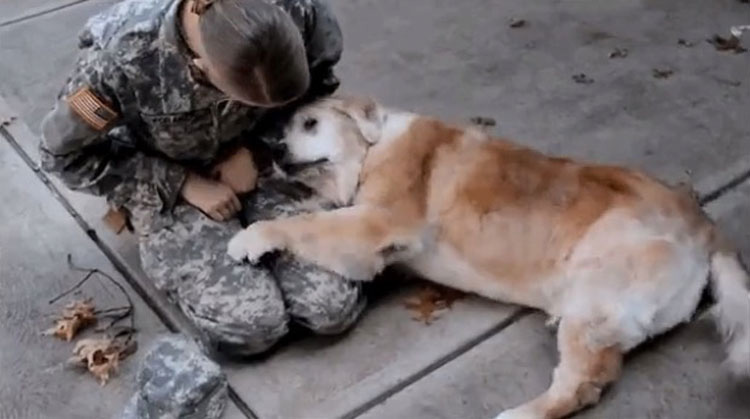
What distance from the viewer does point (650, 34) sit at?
163 inches

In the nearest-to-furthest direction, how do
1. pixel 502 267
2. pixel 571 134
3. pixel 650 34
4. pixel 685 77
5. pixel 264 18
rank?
1. pixel 264 18
2. pixel 502 267
3. pixel 571 134
4. pixel 685 77
5. pixel 650 34

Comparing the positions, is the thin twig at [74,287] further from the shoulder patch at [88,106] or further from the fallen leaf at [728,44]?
the fallen leaf at [728,44]

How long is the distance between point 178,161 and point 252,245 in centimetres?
32

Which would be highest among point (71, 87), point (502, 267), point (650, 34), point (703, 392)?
point (71, 87)

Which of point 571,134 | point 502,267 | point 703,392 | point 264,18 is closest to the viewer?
point 264,18

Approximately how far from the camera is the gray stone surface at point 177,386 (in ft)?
8.70

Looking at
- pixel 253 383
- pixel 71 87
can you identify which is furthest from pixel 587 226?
pixel 71 87

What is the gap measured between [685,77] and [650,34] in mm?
317

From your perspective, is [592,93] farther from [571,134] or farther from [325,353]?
[325,353]

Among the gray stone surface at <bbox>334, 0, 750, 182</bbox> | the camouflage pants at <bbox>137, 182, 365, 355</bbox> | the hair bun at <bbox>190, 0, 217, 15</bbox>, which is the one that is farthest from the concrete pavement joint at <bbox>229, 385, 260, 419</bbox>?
the gray stone surface at <bbox>334, 0, 750, 182</bbox>

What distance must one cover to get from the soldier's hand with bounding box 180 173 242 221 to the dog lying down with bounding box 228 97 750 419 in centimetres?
12

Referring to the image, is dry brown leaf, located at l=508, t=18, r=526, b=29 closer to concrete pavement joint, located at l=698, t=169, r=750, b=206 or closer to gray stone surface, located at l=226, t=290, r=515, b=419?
concrete pavement joint, located at l=698, t=169, r=750, b=206

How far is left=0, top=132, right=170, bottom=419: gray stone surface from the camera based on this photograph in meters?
2.82

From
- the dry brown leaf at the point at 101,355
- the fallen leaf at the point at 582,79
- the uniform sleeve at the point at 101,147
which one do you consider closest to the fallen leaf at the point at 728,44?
the fallen leaf at the point at 582,79
